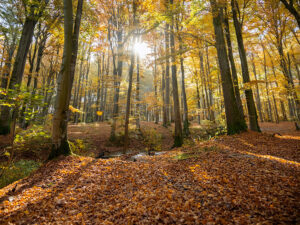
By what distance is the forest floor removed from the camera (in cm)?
252

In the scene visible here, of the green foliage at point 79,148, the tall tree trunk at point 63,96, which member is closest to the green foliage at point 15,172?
the tall tree trunk at point 63,96

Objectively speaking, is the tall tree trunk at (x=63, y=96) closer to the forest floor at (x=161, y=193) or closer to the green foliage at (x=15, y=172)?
the forest floor at (x=161, y=193)

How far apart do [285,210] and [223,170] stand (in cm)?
171

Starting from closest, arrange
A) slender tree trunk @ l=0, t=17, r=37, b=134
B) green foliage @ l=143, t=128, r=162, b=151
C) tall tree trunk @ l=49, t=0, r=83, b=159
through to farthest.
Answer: tall tree trunk @ l=49, t=0, r=83, b=159
slender tree trunk @ l=0, t=17, r=37, b=134
green foliage @ l=143, t=128, r=162, b=151

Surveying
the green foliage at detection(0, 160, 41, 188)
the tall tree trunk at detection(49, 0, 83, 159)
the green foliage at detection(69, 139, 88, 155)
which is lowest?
the green foliage at detection(0, 160, 41, 188)

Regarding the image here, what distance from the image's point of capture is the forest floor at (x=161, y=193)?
252 cm

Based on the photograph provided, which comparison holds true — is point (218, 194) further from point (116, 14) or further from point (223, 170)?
point (116, 14)

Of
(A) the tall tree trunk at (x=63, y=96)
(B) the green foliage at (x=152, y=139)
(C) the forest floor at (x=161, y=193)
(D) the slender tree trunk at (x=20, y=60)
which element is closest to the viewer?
(C) the forest floor at (x=161, y=193)

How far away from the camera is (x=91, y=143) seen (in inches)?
433

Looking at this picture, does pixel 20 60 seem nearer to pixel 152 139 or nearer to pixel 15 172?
pixel 15 172

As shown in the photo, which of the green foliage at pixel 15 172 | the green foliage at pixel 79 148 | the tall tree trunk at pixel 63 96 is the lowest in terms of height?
the green foliage at pixel 15 172

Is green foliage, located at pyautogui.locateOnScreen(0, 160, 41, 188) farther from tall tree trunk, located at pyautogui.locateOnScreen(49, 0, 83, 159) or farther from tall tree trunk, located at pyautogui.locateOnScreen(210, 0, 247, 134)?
tall tree trunk, located at pyautogui.locateOnScreen(210, 0, 247, 134)

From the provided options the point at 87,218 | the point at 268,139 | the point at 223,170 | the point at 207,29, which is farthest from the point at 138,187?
the point at 207,29

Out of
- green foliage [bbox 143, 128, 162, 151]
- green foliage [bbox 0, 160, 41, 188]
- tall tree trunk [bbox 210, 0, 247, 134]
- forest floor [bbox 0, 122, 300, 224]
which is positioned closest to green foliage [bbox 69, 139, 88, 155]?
green foliage [bbox 0, 160, 41, 188]
